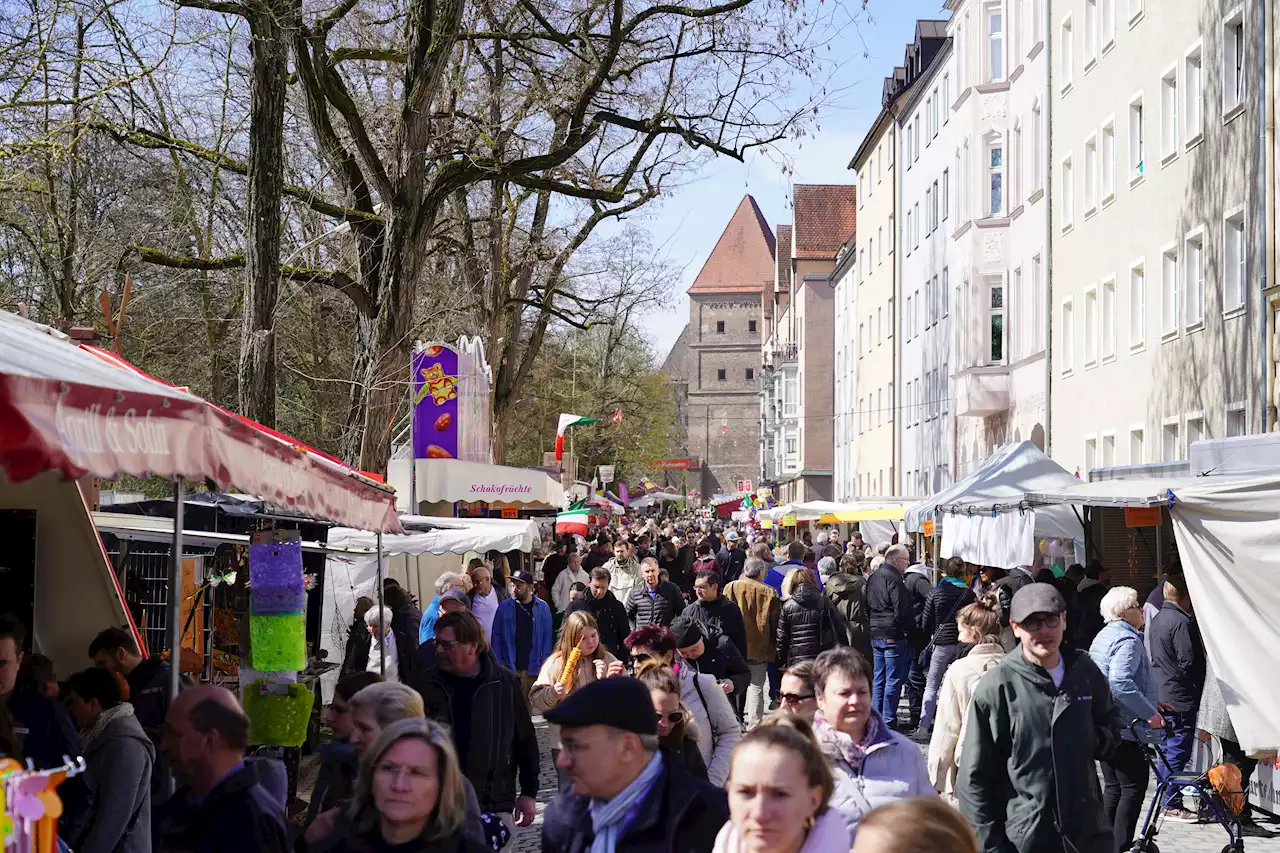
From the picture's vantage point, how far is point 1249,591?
11.5 m

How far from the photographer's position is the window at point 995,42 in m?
39.8

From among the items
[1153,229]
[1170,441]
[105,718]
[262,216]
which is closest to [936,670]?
[262,216]

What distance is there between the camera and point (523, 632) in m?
15.8

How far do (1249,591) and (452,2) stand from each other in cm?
955

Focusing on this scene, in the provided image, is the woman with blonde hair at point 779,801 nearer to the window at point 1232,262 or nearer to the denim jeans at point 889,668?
the denim jeans at point 889,668

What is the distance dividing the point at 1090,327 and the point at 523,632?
1836 centimetres

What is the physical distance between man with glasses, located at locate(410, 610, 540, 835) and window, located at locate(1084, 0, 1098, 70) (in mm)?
25138

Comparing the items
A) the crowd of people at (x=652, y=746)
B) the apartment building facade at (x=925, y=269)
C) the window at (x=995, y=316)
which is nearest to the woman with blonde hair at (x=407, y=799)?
the crowd of people at (x=652, y=746)

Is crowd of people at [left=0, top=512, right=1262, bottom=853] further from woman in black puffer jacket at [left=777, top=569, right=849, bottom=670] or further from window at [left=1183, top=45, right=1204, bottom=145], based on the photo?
window at [left=1183, top=45, right=1204, bottom=145]

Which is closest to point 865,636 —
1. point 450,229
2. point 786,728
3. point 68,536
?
point 68,536

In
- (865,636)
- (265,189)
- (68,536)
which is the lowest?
(865,636)

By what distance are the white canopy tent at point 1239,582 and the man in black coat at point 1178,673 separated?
0.53 metres

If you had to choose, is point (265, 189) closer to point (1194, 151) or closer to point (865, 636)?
point (865, 636)

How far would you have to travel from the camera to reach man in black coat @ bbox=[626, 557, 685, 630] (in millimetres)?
15094
